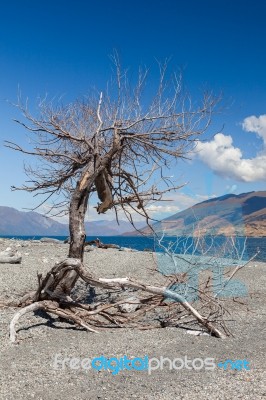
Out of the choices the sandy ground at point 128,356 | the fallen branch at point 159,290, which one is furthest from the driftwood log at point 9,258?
the fallen branch at point 159,290

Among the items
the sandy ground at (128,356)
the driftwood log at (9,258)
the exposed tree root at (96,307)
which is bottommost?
the sandy ground at (128,356)

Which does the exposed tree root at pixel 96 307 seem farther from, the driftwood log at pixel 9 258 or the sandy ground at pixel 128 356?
the driftwood log at pixel 9 258

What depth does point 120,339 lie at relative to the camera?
9.05 metres

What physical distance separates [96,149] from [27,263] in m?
8.25

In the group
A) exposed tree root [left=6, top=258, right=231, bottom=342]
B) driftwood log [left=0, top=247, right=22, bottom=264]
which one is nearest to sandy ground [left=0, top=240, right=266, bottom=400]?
exposed tree root [left=6, top=258, right=231, bottom=342]

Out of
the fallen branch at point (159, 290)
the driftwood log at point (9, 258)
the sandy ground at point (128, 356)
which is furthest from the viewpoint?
the driftwood log at point (9, 258)

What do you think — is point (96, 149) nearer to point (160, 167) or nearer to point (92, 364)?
point (160, 167)

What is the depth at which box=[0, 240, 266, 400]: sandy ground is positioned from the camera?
20.6 feet

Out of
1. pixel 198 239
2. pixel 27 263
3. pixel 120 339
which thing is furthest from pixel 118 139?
pixel 27 263

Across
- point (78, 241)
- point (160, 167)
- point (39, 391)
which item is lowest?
point (39, 391)

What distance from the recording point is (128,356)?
26.0 feet

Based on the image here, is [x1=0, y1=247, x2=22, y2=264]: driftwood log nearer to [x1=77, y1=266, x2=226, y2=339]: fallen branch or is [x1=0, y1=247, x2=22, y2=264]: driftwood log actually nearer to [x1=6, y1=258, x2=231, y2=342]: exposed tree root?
[x1=6, y1=258, x2=231, y2=342]: exposed tree root

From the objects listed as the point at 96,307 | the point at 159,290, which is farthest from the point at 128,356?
the point at 96,307

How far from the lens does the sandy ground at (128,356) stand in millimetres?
6293
